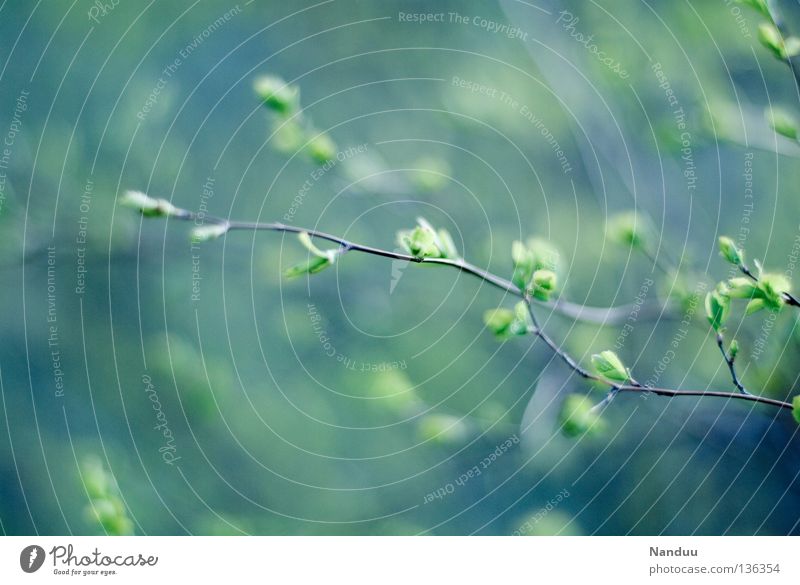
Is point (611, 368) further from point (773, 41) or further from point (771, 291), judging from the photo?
point (773, 41)

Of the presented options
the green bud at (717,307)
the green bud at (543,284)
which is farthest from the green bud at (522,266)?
the green bud at (717,307)

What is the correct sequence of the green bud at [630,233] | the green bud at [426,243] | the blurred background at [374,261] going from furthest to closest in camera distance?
the blurred background at [374,261], the green bud at [630,233], the green bud at [426,243]

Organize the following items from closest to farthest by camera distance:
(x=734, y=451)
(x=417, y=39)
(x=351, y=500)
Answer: (x=734, y=451)
(x=351, y=500)
(x=417, y=39)

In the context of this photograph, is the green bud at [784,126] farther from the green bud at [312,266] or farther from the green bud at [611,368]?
the green bud at [312,266]

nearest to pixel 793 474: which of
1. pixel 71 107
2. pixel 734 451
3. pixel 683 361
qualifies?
pixel 734 451

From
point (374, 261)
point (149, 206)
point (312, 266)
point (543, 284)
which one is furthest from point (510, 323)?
point (374, 261)

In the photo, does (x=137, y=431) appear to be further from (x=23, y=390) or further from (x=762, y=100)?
(x=762, y=100)

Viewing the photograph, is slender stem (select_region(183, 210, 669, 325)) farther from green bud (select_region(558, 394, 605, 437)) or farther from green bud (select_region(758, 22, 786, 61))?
green bud (select_region(758, 22, 786, 61))
